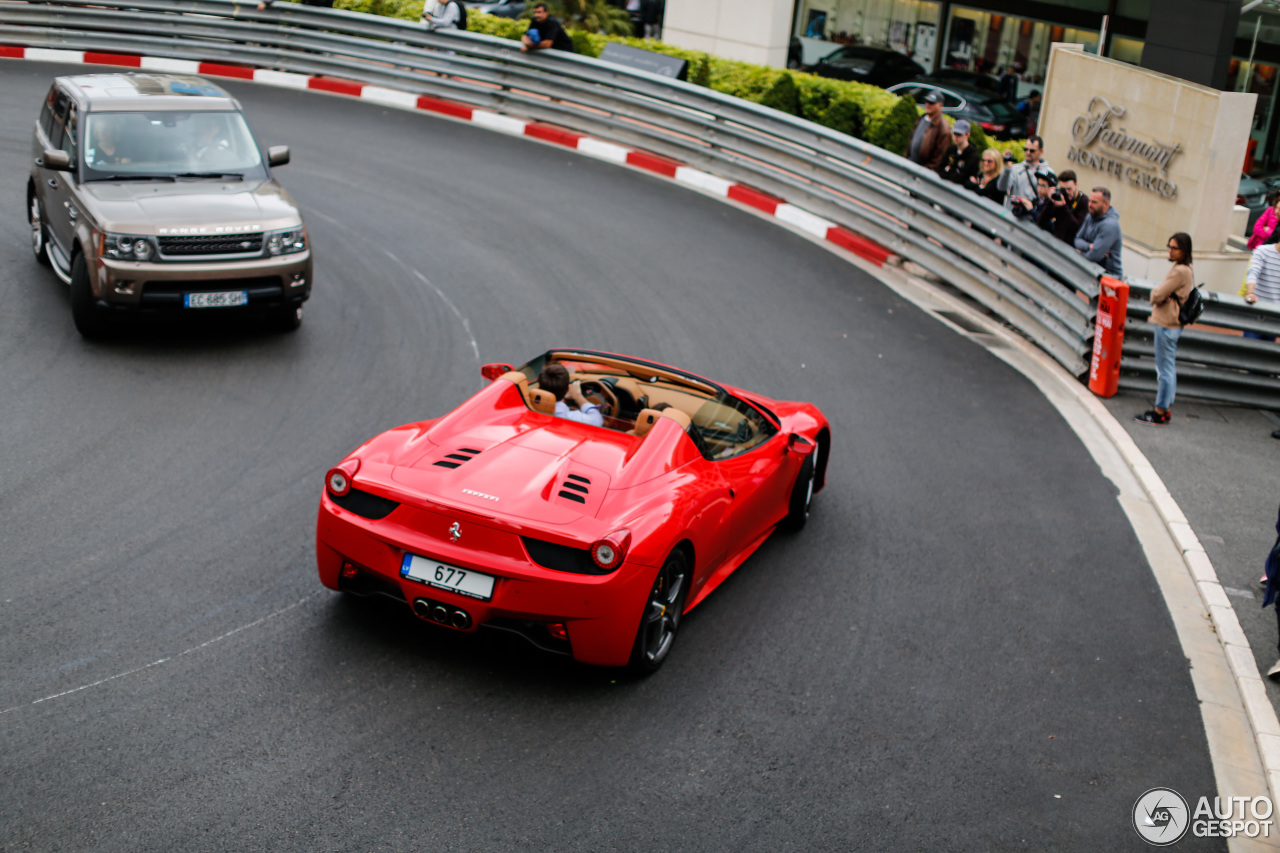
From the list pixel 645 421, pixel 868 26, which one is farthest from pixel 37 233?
pixel 868 26

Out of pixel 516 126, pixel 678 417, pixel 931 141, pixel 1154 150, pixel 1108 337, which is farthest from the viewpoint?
pixel 516 126

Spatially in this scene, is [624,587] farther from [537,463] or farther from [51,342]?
[51,342]

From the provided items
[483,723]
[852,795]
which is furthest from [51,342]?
[852,795]

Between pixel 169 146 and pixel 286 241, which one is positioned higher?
pixel 169 146

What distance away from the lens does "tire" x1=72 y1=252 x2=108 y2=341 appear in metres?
10.0

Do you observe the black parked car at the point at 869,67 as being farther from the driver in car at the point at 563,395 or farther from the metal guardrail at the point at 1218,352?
the driver in car at the point at 563,395

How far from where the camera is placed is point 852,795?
18.5 ft

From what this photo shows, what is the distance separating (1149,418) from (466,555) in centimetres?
757

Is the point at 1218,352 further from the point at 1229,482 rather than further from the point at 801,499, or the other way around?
the point at 801,499

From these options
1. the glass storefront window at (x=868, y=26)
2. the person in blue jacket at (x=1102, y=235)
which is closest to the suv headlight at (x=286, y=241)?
the person in blue jacket at (x=1102, y=235)

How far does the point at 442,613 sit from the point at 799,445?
2.91 meters

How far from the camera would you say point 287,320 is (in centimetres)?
1112

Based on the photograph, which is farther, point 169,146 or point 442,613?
point 169,146

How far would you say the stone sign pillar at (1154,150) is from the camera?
662 inches
